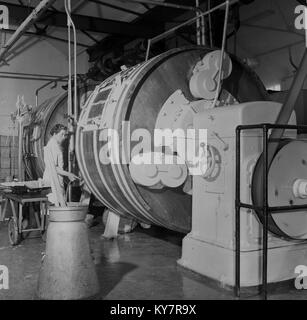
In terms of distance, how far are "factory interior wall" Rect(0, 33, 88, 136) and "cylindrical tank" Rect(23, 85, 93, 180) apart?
2.22m

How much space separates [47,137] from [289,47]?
376 cm

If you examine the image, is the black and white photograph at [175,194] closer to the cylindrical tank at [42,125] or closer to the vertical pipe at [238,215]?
the vertical pipe at [238,215]

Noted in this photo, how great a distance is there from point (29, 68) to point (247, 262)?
301 inches

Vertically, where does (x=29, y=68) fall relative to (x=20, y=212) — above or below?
above

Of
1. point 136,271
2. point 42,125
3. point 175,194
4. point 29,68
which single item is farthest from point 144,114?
point 29,68

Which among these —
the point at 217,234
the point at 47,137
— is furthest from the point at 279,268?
the point at 47,137

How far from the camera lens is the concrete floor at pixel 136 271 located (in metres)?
2.77

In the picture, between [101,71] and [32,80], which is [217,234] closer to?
[101,71]

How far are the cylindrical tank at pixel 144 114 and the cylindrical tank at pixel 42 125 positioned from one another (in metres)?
1.97

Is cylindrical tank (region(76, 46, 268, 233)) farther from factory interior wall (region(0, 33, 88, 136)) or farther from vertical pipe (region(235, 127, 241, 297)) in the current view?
factory interior wall (region(0, 33, 88, 136))

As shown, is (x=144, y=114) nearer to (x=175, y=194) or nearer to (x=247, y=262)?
(x=175, y=194)

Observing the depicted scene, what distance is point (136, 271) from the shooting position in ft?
10.8

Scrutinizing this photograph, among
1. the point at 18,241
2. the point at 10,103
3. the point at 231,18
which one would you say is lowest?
the point at 18,241

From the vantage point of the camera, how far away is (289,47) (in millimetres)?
6371
